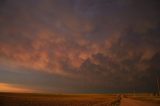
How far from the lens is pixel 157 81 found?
8469cm

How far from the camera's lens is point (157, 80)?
281ft

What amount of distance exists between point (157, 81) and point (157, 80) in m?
1.04
